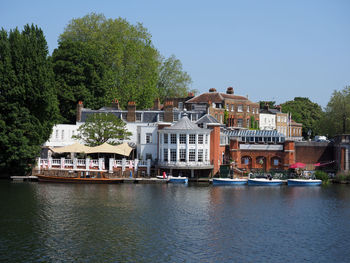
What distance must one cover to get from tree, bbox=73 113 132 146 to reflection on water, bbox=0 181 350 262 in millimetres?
14269

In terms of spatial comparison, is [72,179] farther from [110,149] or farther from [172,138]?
[172,138]

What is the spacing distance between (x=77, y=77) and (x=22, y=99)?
22671 mm

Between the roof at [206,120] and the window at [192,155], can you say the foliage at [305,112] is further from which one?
the window at [192,155]

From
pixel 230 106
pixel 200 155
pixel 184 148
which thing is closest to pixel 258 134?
pixel 200 155

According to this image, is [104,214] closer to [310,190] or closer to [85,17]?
[310,190]

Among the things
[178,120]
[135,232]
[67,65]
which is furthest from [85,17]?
[135,232]

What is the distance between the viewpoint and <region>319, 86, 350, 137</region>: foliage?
308 feet

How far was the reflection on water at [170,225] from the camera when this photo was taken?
3566cm

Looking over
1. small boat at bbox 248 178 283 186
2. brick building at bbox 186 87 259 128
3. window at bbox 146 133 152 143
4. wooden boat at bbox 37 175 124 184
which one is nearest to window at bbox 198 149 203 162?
small boat at bbox 248 178 283 186

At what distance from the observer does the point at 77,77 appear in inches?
3629

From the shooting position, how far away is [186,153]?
239ft

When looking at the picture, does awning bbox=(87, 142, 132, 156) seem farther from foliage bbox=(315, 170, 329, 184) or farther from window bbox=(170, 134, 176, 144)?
foliage bbox=(315, 170, 329, 184)

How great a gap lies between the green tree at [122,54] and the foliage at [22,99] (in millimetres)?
26912

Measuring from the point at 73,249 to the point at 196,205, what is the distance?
19.4 m
